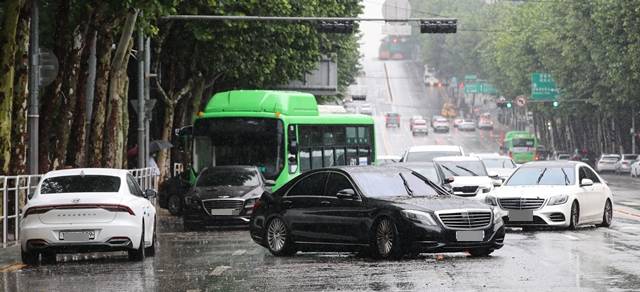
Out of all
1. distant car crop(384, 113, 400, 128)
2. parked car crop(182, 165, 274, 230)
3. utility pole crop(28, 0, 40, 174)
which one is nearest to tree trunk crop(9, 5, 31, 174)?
utility pole crop(28, 0, 40, 174)

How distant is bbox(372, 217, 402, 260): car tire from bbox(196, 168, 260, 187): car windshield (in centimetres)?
1230

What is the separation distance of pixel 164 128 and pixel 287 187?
30430 millimetres

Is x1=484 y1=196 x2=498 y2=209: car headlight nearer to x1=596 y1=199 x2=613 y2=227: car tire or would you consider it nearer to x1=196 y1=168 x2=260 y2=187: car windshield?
x1=596 y1=199 x2=613 y2=227: car tire

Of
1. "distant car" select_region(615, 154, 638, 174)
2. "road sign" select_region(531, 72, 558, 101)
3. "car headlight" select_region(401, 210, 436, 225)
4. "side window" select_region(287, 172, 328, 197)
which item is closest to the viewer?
"car headlight" select_region(401, 210, 436, 225)

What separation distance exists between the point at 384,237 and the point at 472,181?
16227 mm

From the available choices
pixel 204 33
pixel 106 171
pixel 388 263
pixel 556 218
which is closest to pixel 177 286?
pixel 388 263

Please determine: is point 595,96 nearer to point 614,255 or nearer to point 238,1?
point 238,1

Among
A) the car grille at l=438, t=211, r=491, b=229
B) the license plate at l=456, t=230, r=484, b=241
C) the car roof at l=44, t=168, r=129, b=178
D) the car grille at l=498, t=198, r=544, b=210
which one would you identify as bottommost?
the license plate at l=456, t=230, r=484, b=241

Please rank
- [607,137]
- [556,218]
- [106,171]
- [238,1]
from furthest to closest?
[607,137], [238,1], [556,218], [106,171]

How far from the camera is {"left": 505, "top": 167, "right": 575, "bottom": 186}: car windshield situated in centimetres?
3008

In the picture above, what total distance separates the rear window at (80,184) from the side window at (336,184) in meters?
3.06

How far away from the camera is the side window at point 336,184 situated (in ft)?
72.2

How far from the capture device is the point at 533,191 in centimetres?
2911

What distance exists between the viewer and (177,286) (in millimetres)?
17109
